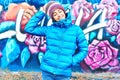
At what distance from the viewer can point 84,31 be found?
8.00m

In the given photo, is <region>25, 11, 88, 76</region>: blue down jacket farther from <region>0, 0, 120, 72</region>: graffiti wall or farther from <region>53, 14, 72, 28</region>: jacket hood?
<region>0, 0, 120, 72</region>: graffiti wall

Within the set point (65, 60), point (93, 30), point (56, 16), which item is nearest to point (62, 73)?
point (65, 60)

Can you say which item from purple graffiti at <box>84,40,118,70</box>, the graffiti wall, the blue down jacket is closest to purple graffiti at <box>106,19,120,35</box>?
the graffiti wall

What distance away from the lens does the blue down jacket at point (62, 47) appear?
214 inches

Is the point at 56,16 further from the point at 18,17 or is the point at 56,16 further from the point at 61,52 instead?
the point at 18,17

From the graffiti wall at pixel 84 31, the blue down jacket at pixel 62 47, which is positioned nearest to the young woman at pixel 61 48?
the blue down jacket at pixel 62 47

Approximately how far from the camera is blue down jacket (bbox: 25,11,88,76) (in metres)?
5.45

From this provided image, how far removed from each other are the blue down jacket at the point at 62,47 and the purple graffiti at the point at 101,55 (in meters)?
2.51

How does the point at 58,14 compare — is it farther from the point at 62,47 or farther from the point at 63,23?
the point at 62,47

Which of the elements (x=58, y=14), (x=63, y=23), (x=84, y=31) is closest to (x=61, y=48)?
(x=63, y=23)

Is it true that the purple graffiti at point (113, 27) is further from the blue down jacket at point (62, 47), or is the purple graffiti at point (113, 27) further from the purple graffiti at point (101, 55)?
the blue down jacket at point (62, 47)

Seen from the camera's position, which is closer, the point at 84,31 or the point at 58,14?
the point at 58,14

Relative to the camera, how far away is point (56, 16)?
552 centimetres

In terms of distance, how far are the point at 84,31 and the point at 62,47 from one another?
260cm
